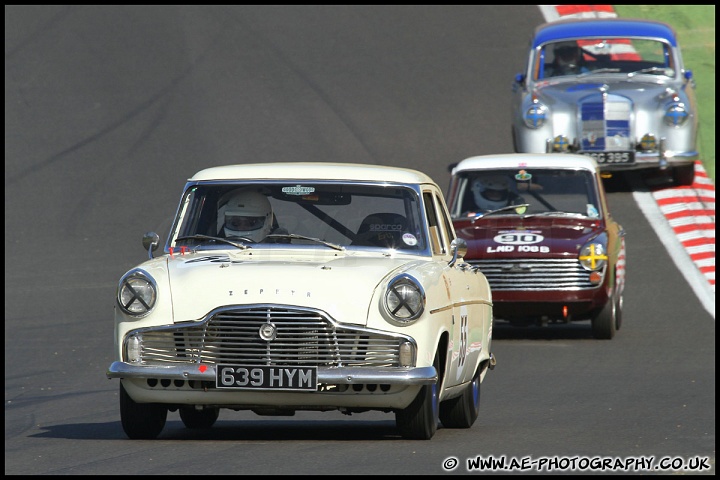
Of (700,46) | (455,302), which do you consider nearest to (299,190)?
(455,302)

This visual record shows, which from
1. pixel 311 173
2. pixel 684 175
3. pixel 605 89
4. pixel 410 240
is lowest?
pixel 684 175

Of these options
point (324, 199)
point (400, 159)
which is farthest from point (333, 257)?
point (400, 159)

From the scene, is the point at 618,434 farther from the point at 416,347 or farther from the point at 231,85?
the point at 231,85

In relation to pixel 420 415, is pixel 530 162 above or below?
above

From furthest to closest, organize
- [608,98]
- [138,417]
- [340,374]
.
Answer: [608,98]
[138,417]
[340,374]

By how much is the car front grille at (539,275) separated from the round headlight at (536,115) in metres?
5.75

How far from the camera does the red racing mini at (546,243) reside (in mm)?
14438

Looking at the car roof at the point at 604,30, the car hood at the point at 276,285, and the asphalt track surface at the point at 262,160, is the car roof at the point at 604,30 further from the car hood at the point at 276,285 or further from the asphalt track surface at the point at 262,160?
the car hood at the point at 276,285

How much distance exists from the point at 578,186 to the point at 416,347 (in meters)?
7.86

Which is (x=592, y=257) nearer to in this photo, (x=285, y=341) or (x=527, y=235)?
(x=527, y=235)

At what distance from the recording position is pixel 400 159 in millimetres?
21938

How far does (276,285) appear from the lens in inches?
307

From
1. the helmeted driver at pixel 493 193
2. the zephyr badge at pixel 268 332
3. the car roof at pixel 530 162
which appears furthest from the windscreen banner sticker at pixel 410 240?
the car roof at pixel 530 162

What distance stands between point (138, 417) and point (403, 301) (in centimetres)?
151
